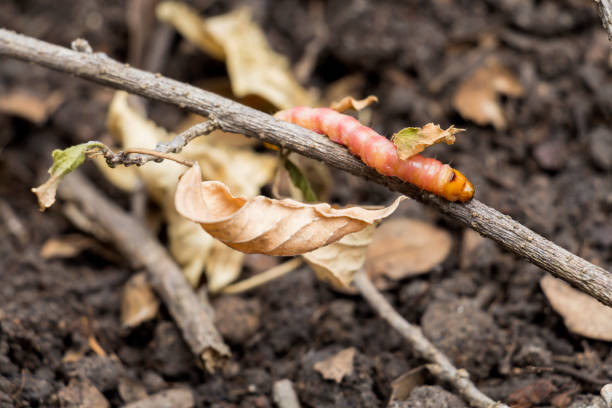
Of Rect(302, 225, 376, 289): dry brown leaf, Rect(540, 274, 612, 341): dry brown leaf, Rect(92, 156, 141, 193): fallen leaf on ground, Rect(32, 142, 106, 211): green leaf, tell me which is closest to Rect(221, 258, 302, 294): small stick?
Rect(302, 225, 376, 289): dry brown leaf

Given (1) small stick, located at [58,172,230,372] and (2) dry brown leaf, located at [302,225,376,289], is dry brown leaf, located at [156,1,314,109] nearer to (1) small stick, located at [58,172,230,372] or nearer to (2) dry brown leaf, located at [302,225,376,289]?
(1) small stick, located at [58,172,230,372]

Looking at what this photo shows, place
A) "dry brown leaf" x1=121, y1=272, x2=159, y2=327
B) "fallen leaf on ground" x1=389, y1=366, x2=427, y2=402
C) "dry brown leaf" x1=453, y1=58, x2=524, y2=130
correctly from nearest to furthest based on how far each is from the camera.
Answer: "fallen leaf on ground" x1=389, y1=366, x2=427, y2=402, "dry brown leaf" x1=121, y1=272, x2=159, y2=327, "dry brown leaf" x1=453, y1=58, x2=524, y2=130

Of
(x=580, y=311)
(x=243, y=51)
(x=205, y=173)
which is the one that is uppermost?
(x=243, y=51)

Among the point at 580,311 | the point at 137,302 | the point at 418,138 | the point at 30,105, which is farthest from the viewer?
the point at 30,105

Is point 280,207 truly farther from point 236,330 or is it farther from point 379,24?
point 379,24

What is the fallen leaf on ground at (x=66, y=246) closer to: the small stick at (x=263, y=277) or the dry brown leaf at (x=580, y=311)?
the small stick at (x=263, y=277)

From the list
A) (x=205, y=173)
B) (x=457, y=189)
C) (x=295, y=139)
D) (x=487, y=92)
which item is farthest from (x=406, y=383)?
(x=487, y=92)

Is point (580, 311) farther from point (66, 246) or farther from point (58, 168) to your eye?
point (66, 246)

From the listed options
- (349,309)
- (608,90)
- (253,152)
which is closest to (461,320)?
(349,309)
